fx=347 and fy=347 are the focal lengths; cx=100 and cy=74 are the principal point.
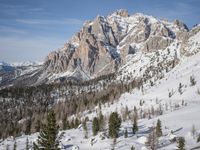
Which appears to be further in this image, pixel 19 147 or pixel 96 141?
pixel 19 147

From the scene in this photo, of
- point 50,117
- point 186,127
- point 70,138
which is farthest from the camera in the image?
point 70,138

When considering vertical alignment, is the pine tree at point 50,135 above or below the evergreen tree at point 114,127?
above

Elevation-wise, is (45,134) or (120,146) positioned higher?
(45,134)

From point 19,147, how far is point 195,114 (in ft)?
267

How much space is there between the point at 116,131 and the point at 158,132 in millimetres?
15892

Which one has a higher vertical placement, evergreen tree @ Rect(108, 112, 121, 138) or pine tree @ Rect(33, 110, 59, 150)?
pine tree @ Rect(33, 110, 59, 150)

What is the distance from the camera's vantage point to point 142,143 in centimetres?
10788

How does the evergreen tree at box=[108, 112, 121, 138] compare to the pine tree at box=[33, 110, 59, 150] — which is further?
the evergreen tree at box=[108, 112, 121, 138]

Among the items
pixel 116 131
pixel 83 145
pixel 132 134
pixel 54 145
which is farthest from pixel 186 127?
pixel 54 145

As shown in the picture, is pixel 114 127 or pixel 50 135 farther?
pixel 114 127

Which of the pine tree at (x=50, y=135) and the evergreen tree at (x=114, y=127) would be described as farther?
the evergreen tree at (x=114, y=127)

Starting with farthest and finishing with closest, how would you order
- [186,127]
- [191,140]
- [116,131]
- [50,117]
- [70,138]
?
[70,138], [186,127], [116,131], [191,140], [50,117]

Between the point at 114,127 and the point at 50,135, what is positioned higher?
the point at 50,135

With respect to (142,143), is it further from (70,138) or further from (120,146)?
(70,138)
